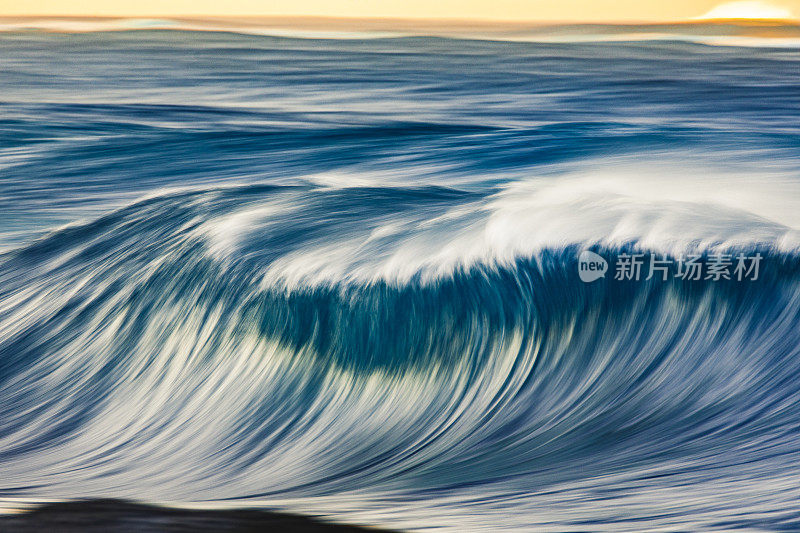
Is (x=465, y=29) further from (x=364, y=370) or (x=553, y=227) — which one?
(x=364, y=370)

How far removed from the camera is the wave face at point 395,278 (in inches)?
95.0

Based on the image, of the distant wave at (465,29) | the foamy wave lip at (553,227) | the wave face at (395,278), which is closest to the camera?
the wave face at (395,278)

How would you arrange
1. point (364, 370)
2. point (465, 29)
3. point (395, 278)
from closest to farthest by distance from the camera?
point (364, 370)
point (395, 278)
point (465, 29)

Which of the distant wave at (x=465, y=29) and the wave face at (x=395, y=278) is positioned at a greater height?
the distant wave at (x=465, y=29)

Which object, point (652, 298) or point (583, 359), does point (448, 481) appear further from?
point (652, 298)

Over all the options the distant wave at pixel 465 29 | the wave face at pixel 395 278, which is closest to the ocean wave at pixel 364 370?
the wave face at pixel 395 278

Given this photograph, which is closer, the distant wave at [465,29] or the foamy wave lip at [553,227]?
the foamy wave lip at [553,227]

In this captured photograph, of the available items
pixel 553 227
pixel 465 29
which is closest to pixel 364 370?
pixel 553 227

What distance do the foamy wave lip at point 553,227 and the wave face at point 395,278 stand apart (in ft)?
0.04

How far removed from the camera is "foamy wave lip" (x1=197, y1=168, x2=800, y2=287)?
3088 mm

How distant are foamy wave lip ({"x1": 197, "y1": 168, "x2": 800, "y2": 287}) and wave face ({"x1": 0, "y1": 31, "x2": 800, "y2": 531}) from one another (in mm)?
13

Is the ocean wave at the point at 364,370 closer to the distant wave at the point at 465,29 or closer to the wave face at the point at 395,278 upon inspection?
the wave face at the point at 395,278

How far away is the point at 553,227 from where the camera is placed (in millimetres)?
3207

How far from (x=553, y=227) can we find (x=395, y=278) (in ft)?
2.31
